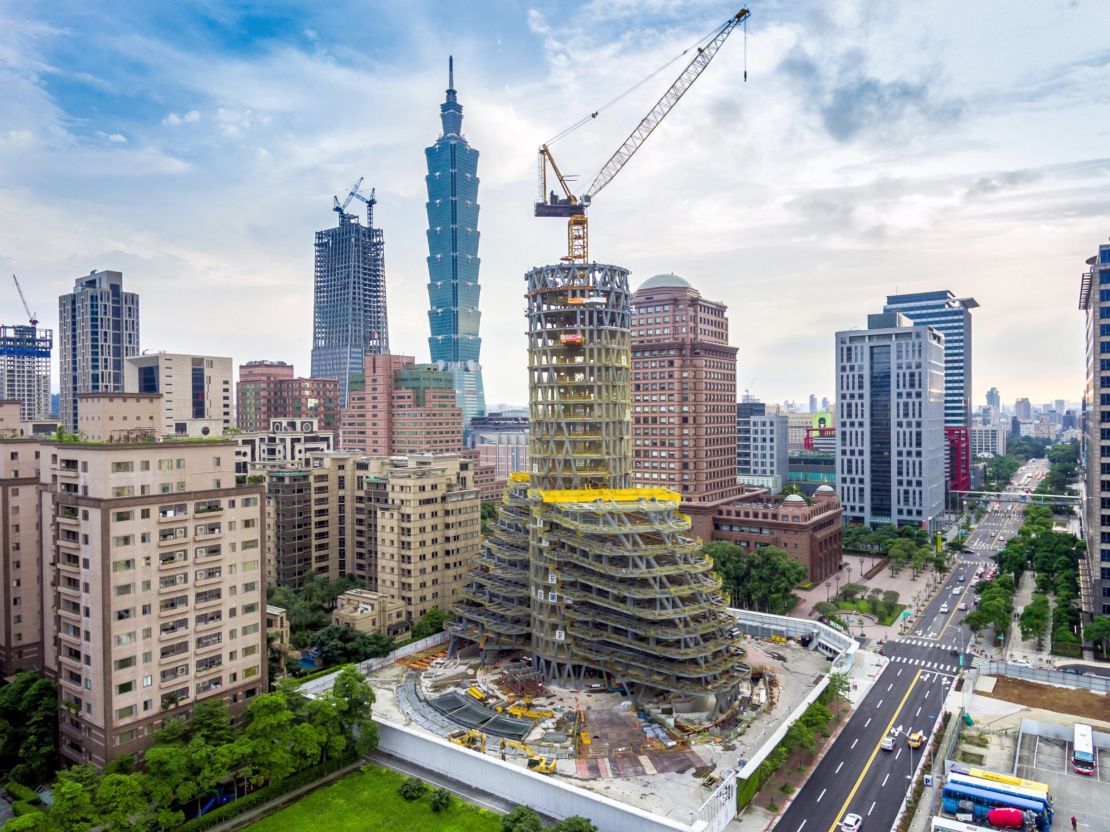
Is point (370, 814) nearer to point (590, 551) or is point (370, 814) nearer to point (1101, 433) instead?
point (590, 551)

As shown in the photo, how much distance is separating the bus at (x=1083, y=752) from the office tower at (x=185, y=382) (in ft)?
471

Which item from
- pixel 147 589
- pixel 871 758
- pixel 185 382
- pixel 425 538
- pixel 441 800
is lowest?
pixel 871 758

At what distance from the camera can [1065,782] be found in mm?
64500

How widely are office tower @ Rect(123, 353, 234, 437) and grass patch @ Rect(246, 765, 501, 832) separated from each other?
328 ft

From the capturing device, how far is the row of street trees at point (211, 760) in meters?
51.7

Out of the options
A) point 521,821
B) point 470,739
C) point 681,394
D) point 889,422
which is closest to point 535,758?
point 470,739

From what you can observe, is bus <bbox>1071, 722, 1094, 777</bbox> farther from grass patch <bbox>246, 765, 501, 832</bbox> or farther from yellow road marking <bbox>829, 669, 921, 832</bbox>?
grass patch <bbox>246, 765, 501, 832</bbox>

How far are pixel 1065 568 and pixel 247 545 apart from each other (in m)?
130

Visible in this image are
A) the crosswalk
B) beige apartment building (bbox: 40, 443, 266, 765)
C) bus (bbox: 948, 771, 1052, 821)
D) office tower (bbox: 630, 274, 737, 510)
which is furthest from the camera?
office tower (bbox: 630, 274, 737, 510)

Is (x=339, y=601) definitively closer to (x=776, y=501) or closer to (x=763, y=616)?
(x=763, y=616)

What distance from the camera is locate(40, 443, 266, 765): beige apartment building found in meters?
59.9

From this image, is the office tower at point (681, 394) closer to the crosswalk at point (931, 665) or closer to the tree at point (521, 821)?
the crosswalk at point (931, 665)

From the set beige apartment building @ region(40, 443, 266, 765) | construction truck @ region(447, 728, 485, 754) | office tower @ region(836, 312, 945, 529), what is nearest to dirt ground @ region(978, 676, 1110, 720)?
construction truck @ region(447, 728, 485, 754)

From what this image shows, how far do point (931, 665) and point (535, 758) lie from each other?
2338 inches
